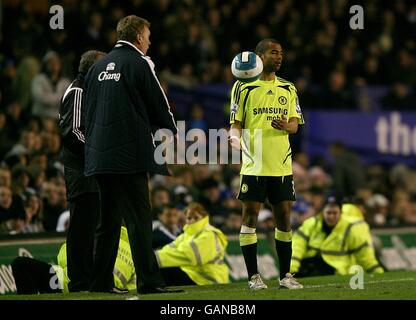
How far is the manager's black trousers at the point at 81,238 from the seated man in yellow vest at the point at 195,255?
242 centimetres

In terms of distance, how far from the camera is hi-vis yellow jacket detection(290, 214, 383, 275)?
14.3 metres

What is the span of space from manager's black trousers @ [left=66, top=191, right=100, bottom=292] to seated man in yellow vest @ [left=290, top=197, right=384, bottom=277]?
435cm

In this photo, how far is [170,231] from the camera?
14453mm

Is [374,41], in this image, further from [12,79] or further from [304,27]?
[12,79]

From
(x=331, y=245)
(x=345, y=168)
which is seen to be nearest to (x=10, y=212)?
(x=331, y=245)

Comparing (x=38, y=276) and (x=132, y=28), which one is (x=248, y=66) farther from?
(x=38, y=276)

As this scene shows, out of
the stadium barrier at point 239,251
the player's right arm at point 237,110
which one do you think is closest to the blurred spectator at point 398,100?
the stadium barrier at point 239,251

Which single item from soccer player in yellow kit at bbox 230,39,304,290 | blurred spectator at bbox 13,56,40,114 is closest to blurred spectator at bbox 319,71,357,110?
blurred spectator at bbox 13,56,40,114

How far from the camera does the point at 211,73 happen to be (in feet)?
68.0

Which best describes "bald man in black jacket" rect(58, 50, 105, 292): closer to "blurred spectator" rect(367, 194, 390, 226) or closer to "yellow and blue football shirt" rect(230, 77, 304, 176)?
Result: "yellow and blue football shirt" rect(230, 77, 304, 176)

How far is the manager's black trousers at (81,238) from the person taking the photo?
33.9 ft

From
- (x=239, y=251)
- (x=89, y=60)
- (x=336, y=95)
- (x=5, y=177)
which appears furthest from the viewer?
(x=336, y=95)

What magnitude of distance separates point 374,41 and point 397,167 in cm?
306

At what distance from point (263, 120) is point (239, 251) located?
17.3ft
